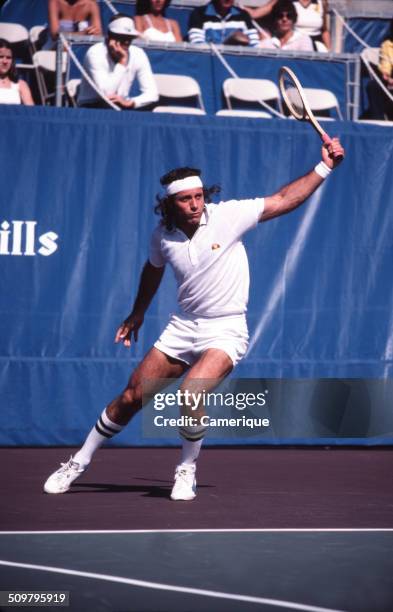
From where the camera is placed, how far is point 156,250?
6941mm

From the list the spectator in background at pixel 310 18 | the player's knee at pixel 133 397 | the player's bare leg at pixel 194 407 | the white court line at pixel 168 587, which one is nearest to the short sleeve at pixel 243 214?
the player's bare leg at pixel 194 407

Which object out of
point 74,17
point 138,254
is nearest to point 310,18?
point 74,17

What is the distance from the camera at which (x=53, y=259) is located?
9398 millimetres

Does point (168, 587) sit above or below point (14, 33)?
below

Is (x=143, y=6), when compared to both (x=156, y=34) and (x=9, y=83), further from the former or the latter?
(x=9, y=83)

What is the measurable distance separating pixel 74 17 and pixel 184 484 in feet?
20.1

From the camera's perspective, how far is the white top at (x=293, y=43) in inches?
476

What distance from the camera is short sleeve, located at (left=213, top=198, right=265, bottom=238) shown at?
22.1ft

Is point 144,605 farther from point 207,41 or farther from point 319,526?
point 207,41

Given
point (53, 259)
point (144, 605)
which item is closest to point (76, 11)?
point (53, 259)

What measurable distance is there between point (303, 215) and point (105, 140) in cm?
176

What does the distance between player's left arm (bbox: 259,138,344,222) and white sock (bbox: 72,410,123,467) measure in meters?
1.48

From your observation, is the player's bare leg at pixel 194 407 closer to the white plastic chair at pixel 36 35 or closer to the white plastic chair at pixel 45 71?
the white plastic chair at pixel 45 71

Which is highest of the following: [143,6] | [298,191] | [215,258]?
[143,6]
